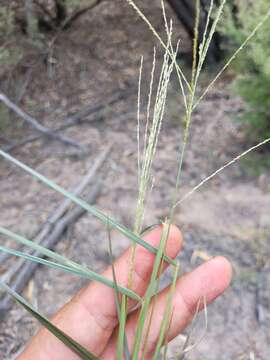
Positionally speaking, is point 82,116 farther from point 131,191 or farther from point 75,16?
point 75,16

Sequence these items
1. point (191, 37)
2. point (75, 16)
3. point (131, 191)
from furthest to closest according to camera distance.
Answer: point (75, 16) < point (191, 37) < point (131, 191)

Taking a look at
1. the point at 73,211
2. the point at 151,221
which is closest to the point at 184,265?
the point at 151,221

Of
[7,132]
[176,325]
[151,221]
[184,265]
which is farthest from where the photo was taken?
[7,132]

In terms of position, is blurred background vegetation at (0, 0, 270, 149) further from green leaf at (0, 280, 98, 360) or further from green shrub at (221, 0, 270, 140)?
green leaf at (0, 280, 98, 360)

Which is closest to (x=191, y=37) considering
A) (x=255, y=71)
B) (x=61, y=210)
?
(x=255, y=71)

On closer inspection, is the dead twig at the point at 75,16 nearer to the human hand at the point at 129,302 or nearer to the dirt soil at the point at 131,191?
the dirt soil at the point at 131,191

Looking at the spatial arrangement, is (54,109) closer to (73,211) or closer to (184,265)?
(73,211)

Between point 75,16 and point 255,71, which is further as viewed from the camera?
point 75,16
